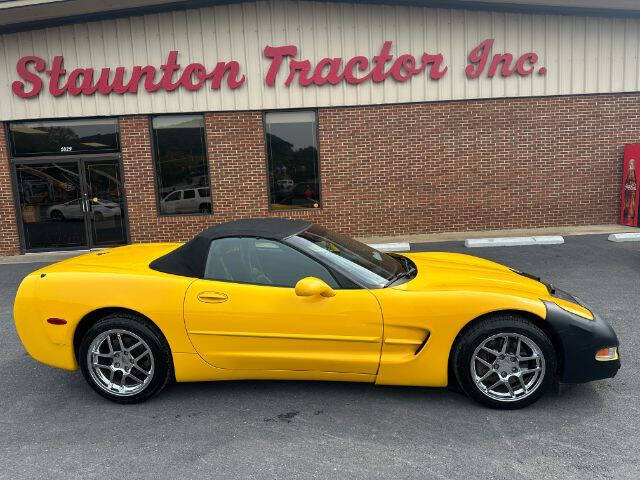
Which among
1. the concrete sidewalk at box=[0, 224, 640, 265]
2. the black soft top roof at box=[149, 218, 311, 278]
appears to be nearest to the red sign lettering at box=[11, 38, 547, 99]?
the concrete sidewalk at box=[0, 224, 640, 265]

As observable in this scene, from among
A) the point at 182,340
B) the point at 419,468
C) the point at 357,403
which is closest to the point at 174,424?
the point at 182,340

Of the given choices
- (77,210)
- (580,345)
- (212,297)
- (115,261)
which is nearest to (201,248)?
(212,297)

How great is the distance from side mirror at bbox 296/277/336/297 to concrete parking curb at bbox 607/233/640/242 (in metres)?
8.31

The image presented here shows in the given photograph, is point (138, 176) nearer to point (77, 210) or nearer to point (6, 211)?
point (77, 210)

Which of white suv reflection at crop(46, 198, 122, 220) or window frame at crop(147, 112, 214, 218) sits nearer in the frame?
window frame at crop(147, 112, 214, 218)

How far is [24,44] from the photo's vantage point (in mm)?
9977

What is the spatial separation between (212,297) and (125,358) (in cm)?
84

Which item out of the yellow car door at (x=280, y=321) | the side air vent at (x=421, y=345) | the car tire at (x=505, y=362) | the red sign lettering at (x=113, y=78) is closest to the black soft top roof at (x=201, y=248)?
the yellow car door at (x=280, y=321)

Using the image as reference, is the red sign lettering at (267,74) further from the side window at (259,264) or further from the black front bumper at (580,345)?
the black front bumper at (580,345)

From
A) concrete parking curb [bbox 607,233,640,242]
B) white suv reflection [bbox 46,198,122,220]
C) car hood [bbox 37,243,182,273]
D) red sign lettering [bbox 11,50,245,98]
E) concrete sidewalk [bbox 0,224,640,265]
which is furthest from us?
white suv reflection [bbox 46,198,122,220]

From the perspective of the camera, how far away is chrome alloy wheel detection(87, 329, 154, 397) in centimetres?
351

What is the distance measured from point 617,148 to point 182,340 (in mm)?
11247

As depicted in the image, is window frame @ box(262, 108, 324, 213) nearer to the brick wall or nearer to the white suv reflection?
the brick wall

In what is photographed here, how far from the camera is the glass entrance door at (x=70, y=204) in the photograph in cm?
1050
